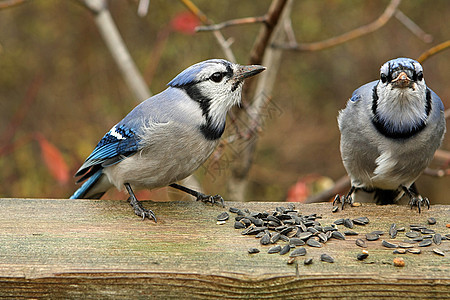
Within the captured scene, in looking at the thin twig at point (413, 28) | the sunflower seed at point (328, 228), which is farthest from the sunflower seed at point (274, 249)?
the thin twig at point (413, 28)

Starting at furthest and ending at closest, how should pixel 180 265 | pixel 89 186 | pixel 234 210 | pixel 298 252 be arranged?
pixel 89 186, pixel 234 210, pixel 298 252, pixel 180 265

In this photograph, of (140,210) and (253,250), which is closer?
(253,250)

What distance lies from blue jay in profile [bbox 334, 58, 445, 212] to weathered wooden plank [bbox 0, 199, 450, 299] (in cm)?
44

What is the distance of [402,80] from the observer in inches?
98.9

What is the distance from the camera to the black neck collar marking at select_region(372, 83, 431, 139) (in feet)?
8.87

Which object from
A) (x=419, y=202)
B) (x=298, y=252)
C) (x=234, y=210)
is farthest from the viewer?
(x=419, y=202)

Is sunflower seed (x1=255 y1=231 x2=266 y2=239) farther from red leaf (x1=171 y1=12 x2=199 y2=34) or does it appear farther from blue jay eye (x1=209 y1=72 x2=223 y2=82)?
red leaf (x1=171 y1=12 x2=199 y2=34)

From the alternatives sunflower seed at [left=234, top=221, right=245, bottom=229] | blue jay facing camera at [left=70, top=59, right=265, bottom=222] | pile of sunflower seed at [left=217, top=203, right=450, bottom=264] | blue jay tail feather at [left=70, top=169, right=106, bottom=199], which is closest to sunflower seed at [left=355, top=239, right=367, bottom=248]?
pile of sunflower seed at [left=217, top=203, right=450, bottom=264]

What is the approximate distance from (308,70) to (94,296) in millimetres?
5223

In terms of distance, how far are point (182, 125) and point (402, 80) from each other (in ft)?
3.36

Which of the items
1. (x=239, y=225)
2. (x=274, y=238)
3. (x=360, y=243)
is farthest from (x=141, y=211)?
(x=360, y=243)

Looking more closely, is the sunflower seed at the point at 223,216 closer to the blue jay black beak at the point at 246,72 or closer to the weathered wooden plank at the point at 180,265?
the weathered wooden plank at the point at 180,265

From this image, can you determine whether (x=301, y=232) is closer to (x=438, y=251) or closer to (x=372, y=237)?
(x=372, y=237)

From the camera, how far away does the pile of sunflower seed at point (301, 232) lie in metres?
2.14
